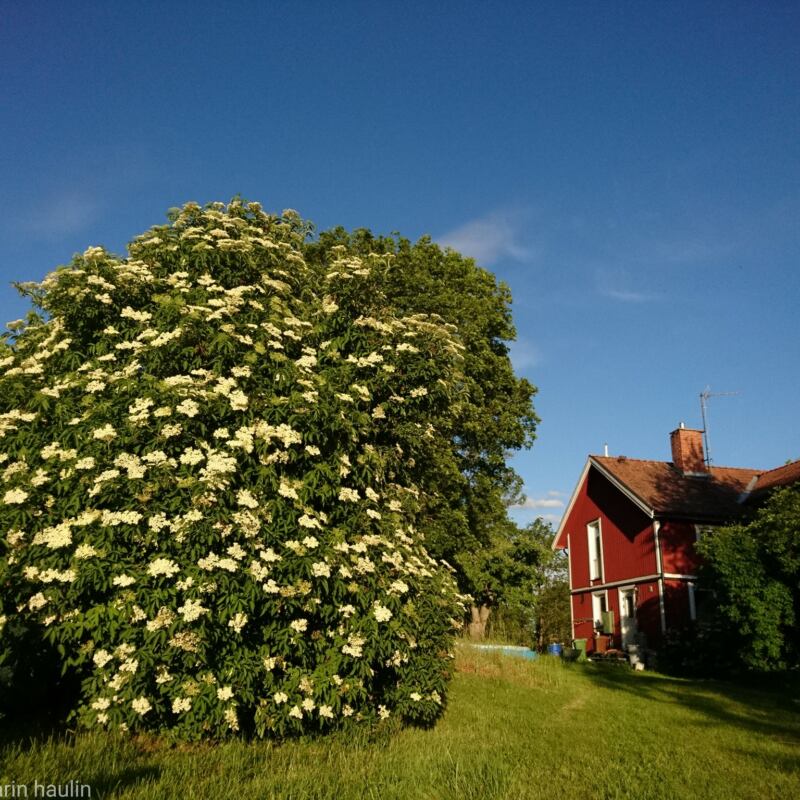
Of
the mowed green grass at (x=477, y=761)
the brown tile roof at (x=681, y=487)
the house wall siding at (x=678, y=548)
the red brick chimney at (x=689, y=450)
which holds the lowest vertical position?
the mowed green grass at (x=477, y=761)

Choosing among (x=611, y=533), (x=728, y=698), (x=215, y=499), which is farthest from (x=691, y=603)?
(x=215, y=499)

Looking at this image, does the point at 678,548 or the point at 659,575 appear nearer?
the point at 659,575

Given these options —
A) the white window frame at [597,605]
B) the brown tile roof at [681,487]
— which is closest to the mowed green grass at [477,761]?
the brown tile roof at [681,487]

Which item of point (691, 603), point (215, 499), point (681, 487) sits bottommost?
point (691, 603)

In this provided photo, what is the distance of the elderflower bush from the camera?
22.2 ft

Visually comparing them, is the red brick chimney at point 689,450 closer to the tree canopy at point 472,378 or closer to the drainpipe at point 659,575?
the drainpipe at point 659,575

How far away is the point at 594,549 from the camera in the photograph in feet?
94.3

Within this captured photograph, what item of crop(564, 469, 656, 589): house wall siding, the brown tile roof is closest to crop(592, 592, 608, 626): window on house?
crop(564, 469, 656, 589): house wall siding

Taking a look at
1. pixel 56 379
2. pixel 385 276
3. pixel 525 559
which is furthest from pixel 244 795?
pixel 525 559

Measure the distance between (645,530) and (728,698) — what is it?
33.9 ft

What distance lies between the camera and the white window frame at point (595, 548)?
91.2 feet

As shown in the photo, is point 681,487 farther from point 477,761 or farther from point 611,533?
point 477,761

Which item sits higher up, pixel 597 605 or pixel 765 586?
pixel 765 586

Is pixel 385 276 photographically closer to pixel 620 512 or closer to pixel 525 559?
pixel 525 559
